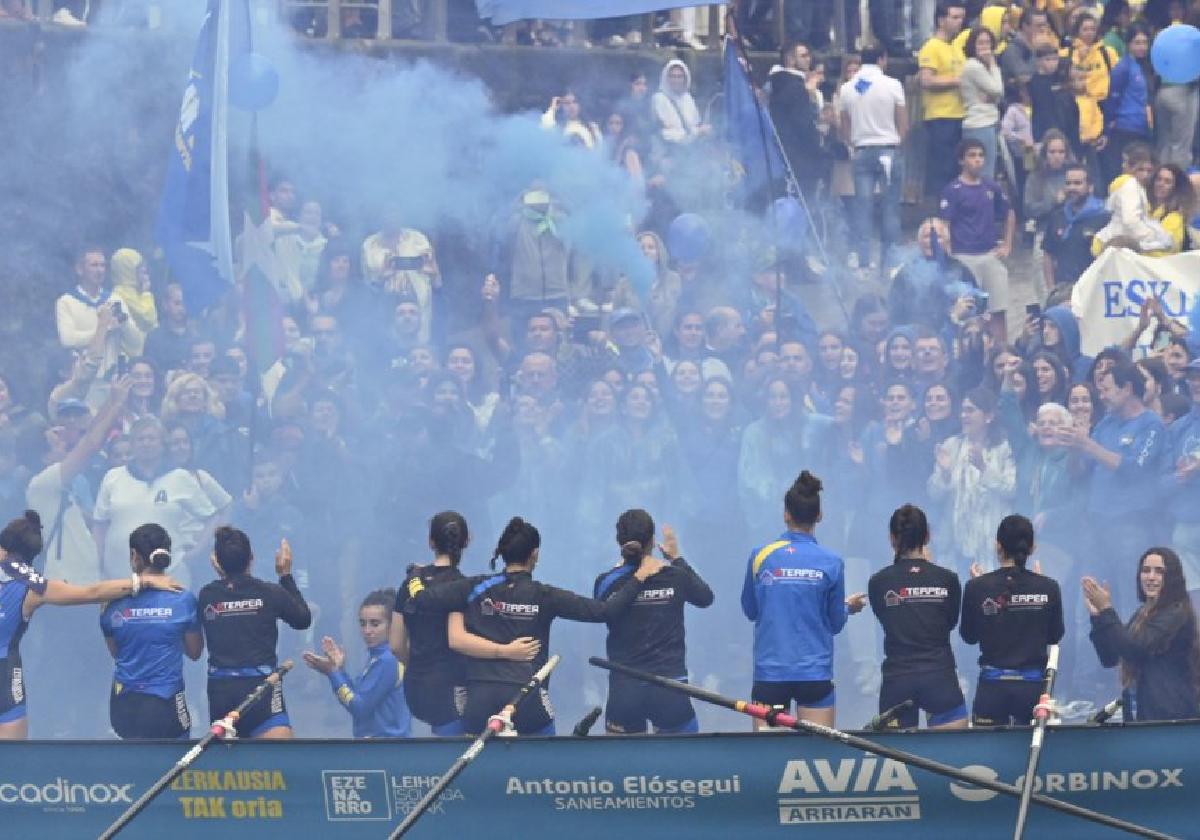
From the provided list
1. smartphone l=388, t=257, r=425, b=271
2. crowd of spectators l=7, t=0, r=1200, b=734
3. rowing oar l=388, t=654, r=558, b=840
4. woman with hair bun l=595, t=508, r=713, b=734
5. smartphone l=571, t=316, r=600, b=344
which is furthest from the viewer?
smartphone l=388, t=257, r=425, b=271

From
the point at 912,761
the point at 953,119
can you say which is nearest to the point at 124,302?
the point at 953,119

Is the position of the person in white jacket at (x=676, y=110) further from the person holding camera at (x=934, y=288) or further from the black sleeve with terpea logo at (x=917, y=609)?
the black sleeve with terpea logo at (x=917, y=609)

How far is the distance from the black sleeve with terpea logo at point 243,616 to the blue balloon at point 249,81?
550cm

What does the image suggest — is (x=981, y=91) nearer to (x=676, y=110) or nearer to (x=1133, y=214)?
(x=1133, y=214)

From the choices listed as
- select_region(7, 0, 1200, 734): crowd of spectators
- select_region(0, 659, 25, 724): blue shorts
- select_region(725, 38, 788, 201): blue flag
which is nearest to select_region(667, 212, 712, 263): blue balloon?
select_region(7, 0, 1200, 734): crowd of spectators

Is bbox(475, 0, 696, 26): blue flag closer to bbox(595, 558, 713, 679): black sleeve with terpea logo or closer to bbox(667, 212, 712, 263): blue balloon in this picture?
bbox(667, 212, 712, 263): blue balloon

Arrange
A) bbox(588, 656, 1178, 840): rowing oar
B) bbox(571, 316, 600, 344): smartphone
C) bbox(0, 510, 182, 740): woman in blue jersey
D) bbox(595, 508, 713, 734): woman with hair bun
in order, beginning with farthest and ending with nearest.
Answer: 1. bbox(571, 316, 600, 344): smartphone
2. bbox(0, 510, 182, 740): woman in blue jersey
3. bbox(595, 508, 713, 734): woman with hair bun
4. bbox(588, 656, 1178, 840): rowing oar

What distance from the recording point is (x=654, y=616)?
36.6ft

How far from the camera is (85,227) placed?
1691cm

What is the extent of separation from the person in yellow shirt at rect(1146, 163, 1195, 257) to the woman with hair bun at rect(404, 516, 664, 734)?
6.87m

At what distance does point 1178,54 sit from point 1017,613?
8011mm

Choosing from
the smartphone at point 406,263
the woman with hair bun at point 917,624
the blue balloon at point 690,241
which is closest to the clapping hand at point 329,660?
the woman with hair bun at point 917,624

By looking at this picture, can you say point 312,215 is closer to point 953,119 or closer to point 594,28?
point 594,28

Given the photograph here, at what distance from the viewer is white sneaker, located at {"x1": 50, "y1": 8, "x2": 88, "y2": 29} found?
17.4 m
